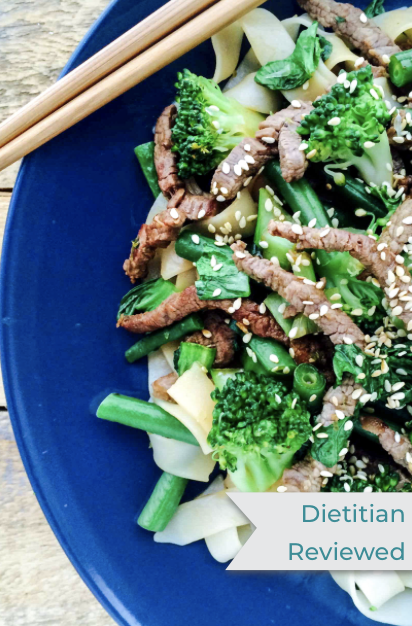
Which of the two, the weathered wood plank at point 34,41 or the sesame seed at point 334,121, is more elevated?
the weathered wood plank at point 34,41

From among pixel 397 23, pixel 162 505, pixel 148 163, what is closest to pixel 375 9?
pixel 397 23

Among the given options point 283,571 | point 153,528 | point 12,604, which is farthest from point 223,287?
point 12,604

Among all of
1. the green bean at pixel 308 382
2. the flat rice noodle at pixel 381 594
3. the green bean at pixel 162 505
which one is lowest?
the flat rice noodle at pixel 381 594

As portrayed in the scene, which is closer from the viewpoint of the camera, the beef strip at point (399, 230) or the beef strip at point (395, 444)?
the beef strip at point (399, 230)

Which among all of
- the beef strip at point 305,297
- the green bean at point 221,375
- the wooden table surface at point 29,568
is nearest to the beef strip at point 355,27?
the beef strip at point 305,297

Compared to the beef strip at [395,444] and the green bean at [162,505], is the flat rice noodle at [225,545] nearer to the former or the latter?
the green bean at [162,505]

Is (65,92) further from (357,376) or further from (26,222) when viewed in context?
(357,376)

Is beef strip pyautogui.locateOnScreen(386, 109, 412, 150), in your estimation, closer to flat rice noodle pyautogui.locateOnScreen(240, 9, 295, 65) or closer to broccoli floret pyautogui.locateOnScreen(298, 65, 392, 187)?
broccoli floret pyautogui.locateOnScreen(298, 65, 392, 187)
